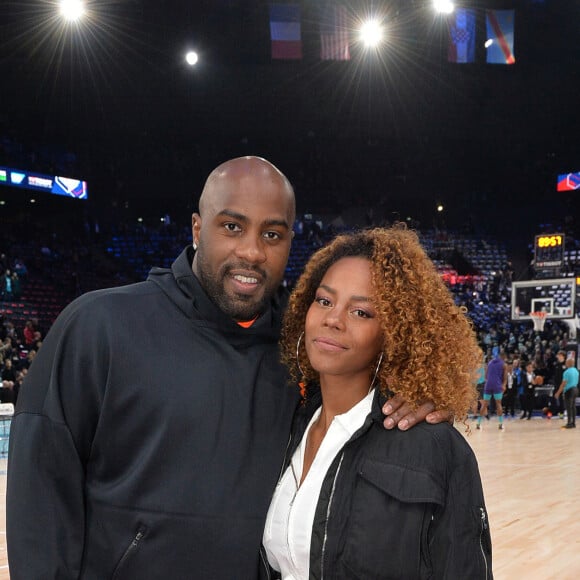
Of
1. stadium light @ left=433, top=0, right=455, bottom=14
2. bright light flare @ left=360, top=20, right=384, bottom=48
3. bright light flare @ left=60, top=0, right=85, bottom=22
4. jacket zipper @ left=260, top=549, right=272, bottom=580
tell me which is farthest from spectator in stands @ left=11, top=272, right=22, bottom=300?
jacket zipper @ left=260, top=549, right=272, bottom=580

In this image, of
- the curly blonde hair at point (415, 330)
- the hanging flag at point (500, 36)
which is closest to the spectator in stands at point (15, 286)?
the hanging flag at point (500, 36)

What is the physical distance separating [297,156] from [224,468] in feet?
65.9

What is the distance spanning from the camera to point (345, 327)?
5.74 feet

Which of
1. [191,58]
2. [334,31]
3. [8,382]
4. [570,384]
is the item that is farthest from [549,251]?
[8,382]

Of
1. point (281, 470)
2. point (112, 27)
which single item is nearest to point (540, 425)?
point (112, 27)

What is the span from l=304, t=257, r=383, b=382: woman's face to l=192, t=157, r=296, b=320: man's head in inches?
6.6

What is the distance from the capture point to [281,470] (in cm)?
177

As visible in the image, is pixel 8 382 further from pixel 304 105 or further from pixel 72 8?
pixel 304 105

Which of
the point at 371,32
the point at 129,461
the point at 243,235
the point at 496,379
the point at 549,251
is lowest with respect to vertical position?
the point at 496,379

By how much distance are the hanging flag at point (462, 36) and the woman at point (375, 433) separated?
1190cm

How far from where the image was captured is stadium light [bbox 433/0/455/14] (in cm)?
1203

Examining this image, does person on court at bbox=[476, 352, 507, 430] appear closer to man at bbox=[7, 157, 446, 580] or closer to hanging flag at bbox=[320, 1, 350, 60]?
hanging flag at bbox=[320, 1, 350, 60]

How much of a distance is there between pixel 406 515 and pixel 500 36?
12.6 m

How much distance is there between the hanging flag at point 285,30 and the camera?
40.4ft
